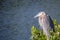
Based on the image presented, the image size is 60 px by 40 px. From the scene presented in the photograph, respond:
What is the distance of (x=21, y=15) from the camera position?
6633 mm

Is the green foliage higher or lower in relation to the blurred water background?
lower

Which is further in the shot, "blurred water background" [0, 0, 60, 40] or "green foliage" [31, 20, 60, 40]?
"blurred water background" [0, 0, 60, 40]

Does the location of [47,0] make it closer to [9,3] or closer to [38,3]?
[38,3]

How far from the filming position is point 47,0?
797 cm

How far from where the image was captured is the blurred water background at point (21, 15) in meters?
5.39

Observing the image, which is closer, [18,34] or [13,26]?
[18,34]

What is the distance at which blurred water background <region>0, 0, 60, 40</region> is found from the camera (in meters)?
5.39

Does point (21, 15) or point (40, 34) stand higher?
point (21, 15)

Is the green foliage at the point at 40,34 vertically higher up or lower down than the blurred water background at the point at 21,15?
lower down

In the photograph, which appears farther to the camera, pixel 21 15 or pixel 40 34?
pixel 21 15

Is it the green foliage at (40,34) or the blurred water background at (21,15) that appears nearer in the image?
the green foliage at (40,34)

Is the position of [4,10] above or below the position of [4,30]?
above

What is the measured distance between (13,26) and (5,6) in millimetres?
2017

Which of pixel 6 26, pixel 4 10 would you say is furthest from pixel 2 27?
pixel 4 10
